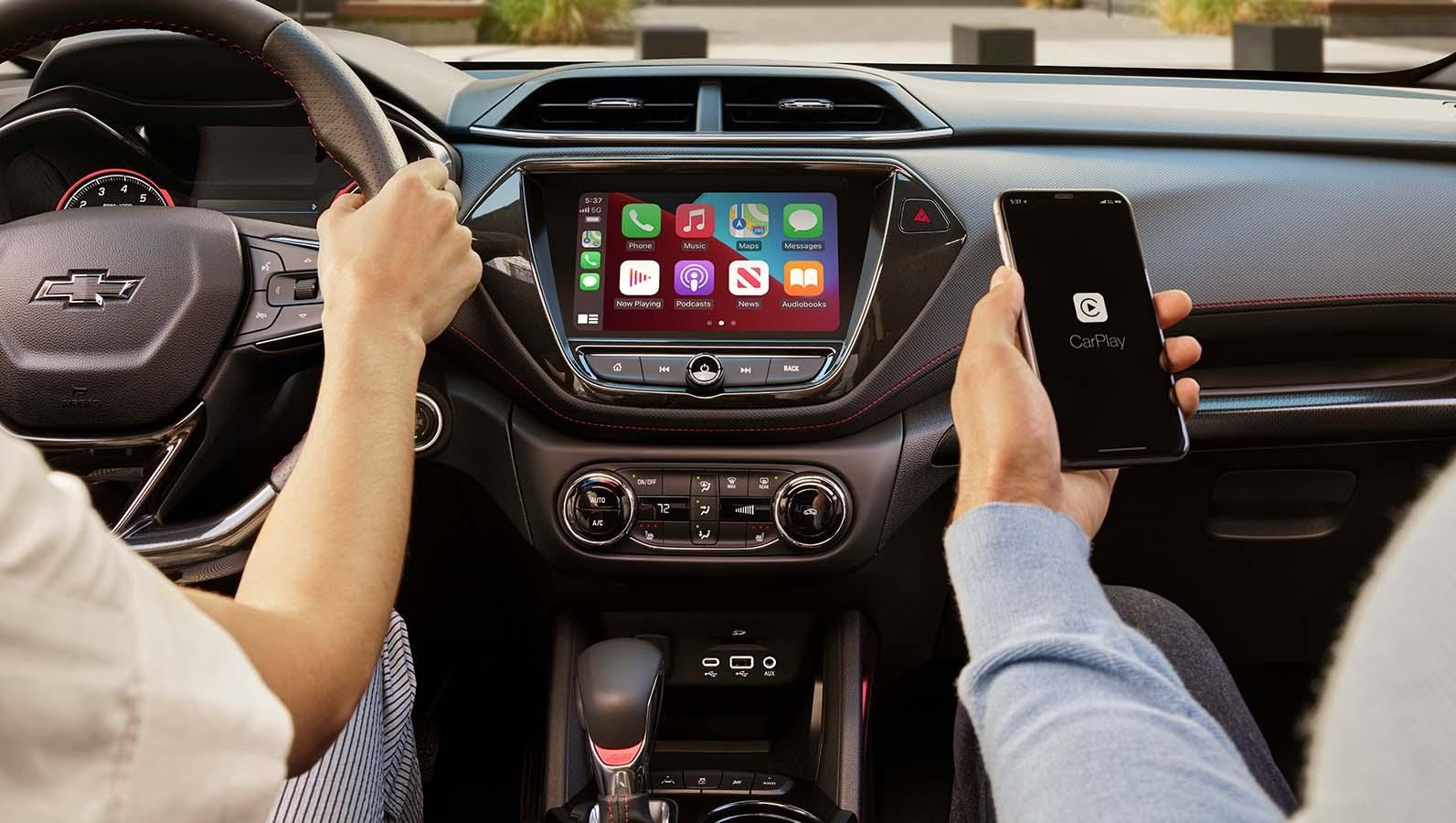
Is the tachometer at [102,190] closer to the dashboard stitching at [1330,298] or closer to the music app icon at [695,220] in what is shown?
the music app icon at [695,220]

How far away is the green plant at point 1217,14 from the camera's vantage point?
786cm

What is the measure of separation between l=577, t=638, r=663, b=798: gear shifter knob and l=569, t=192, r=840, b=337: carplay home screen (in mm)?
480

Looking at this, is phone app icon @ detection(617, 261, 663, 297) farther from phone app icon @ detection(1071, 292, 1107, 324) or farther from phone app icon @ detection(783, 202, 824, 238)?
phone app icon @ detection(1071, 292, 1107, 324)

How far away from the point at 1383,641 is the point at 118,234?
5.72 feet

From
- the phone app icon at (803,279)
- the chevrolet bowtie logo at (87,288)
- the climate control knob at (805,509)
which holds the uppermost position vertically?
the chevrolet bowtie logo at (87,288)

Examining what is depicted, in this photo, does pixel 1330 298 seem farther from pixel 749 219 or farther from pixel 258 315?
pixel 258 315

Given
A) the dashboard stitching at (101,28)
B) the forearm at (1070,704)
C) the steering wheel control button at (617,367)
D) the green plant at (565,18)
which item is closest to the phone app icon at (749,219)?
the steering wheel control button at (617,367)

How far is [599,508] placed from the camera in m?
1.99

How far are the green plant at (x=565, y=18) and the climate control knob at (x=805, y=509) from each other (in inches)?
110

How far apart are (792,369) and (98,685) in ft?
4.53

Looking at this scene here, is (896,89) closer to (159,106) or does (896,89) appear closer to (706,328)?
(706,328)

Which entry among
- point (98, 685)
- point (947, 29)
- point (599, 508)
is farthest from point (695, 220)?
point (947, 29)

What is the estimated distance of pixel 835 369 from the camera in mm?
1924

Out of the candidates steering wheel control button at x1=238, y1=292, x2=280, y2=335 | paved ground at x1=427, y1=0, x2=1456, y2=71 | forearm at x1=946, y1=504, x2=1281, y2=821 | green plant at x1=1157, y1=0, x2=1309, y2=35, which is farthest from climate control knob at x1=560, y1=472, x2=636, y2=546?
green plant at x1=1157, y1=0, x2=1309, y2=35
